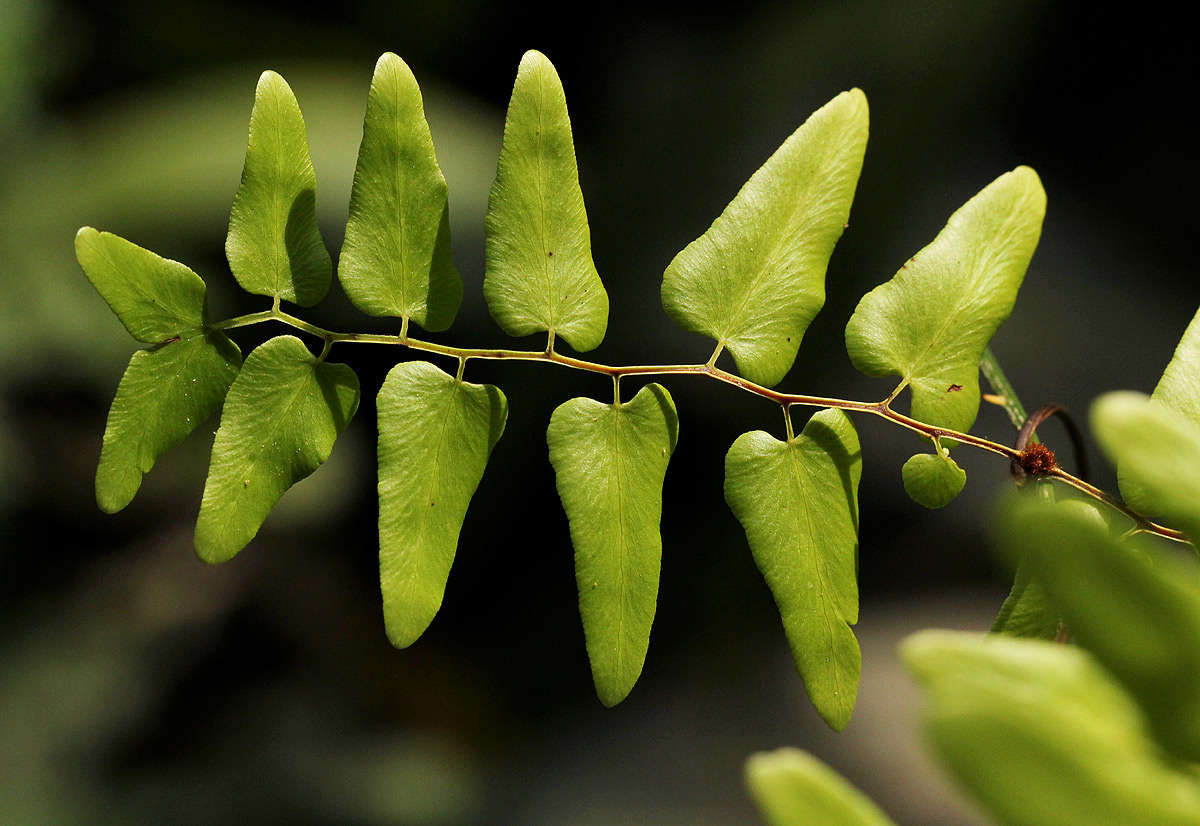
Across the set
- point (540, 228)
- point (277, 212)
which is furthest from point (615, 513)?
point (277, 212)

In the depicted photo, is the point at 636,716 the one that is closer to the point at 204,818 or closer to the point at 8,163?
the point at 204,818

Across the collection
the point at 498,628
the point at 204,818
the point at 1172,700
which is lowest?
the point at 204,818

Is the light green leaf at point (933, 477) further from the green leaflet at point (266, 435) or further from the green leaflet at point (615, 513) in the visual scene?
the green leaflet at point (266, 435)

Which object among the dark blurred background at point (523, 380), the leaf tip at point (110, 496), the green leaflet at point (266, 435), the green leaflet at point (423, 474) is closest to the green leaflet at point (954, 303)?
the green leaflet at point (423, 474)

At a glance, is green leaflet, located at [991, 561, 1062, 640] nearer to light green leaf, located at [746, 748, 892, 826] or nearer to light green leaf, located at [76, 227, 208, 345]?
light green leaf, located at [746, 748, 892, 826]

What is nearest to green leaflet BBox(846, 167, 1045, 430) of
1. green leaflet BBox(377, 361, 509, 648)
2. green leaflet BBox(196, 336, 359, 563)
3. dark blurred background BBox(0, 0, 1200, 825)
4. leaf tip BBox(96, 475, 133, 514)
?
green leaflet BBox(377, 361, 509, 648)

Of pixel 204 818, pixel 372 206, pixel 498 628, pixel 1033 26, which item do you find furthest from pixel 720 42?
pixel 204 818
